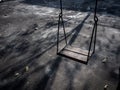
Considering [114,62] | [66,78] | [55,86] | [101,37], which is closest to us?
[55,86]

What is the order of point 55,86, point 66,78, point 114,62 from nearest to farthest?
→ 1. point 55,86
2. point 66,78
3. point 114,62

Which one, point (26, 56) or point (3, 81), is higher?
point (26, 56)

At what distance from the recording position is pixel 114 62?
4.20 meters

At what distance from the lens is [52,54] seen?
4.71 metres

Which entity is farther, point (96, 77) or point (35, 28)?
point (35, 28)

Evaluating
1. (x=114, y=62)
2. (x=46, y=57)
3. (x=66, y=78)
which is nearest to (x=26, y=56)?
(x=46, y=57)

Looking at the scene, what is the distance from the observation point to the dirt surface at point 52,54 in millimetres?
3580

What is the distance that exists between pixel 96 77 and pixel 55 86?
1090 millimetres

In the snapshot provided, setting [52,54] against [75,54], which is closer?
[75,54]

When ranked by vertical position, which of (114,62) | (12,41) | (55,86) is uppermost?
(12,41)

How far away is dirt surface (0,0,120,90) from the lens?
3580 mm

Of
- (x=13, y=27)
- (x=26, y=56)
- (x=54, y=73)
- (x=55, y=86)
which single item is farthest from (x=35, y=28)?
(x=55, y=86)

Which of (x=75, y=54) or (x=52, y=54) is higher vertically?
(x=75, y=54)

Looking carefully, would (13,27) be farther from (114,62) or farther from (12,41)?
(114,62)
